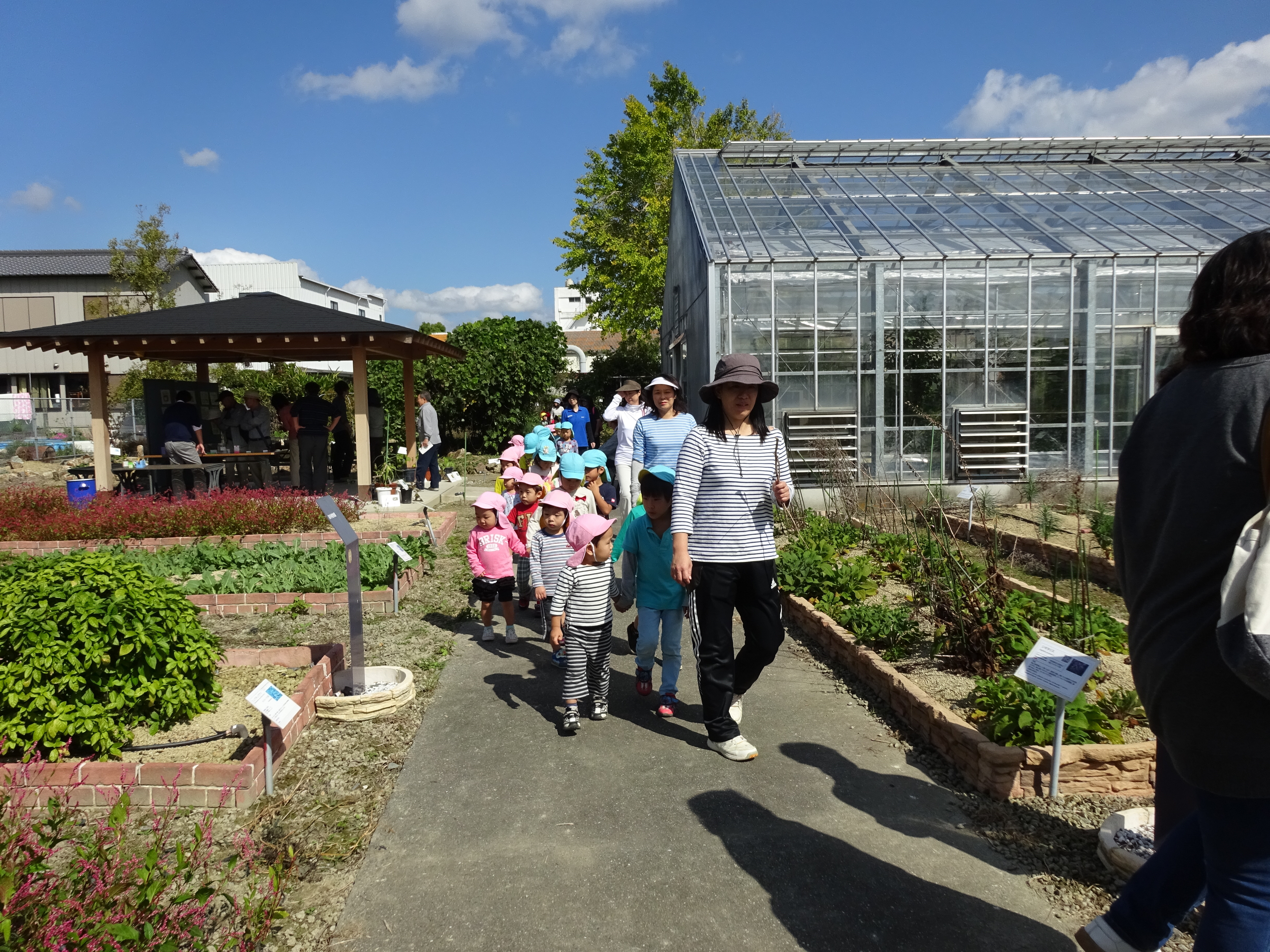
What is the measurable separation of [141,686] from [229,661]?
1358mm

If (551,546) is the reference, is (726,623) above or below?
below

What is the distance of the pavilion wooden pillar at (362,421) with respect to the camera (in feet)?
38.8

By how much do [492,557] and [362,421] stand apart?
22.1ft

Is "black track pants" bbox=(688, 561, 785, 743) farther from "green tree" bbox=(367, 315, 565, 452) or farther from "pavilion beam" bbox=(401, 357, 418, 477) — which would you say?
"green tree" bbox=(367, 315, 565, 452)

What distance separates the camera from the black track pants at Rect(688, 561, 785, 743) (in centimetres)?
406

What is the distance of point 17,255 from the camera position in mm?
40969

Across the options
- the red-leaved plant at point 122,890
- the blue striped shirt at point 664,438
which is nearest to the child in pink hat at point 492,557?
the blue striped shirt at point 664,438

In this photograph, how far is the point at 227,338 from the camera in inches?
444

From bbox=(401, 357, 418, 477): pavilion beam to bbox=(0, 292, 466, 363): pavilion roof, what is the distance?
140 cm

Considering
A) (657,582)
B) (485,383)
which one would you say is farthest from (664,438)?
(485,383)

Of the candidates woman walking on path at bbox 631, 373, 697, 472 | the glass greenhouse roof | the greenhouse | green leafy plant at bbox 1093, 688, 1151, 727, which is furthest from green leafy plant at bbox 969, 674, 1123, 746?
the glass greenhouse roof

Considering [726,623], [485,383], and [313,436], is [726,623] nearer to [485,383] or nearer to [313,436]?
[313,436]

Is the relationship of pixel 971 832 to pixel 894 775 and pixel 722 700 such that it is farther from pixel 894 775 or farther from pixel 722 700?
pixel 722 700

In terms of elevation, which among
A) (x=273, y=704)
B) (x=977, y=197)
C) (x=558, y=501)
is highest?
(x=977, y=197)
